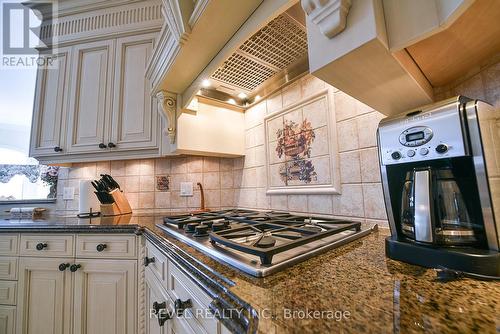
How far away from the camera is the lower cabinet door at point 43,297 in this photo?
1.14 metres

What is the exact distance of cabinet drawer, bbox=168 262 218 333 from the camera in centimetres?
47

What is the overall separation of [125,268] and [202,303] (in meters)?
0.83

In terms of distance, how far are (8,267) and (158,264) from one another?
1.10m

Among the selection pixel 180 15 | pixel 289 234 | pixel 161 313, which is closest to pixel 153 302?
pixel 161 313

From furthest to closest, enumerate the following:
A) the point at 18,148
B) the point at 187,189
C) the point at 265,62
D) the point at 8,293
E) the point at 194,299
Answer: the point at 18,148
the point at 187,189
the point at 8,293
the point at 265,62
the point at 194,299

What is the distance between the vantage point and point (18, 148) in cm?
192

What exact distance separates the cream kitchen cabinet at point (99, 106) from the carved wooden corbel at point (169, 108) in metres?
0.19

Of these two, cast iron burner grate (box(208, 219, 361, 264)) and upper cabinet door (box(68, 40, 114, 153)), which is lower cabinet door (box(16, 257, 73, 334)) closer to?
upper cabinet door (box(68, 40, 114, 153))

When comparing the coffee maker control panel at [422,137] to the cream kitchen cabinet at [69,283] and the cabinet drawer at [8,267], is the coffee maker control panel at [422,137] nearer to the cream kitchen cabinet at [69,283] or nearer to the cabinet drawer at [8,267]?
the cream kitchen cabinet at [69,283]

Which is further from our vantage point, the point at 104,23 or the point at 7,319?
the point at 104,23

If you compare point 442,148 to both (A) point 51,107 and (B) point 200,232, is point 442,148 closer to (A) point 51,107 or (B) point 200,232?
(B) point 200,232

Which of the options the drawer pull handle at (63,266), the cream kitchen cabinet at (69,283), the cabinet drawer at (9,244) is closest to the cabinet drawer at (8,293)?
the cream kitchen cabinet at (69,283)

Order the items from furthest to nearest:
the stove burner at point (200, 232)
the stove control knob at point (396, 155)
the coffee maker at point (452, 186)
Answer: the stove burner at point (200, 232) < the stove control knob at point (396, 155) < the coffee maker at point (452, 186)

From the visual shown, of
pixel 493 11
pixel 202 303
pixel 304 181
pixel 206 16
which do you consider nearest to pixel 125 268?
pixel 202 303
